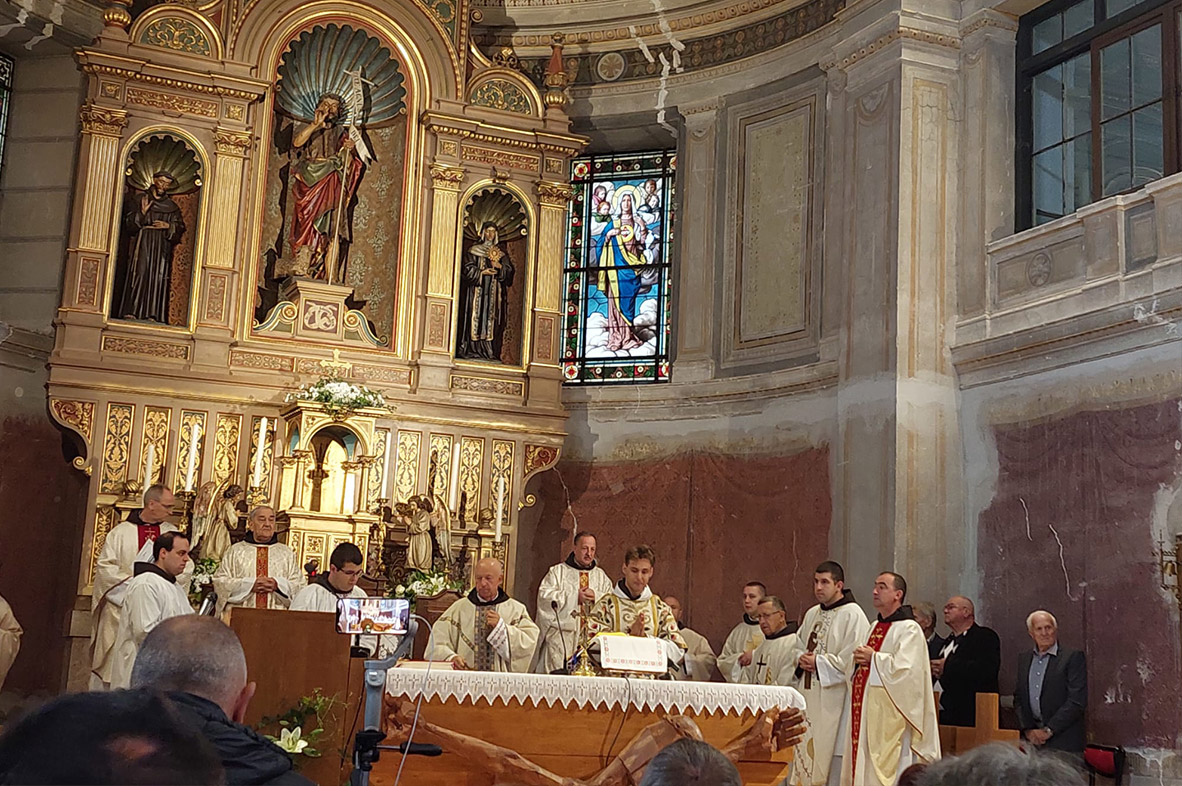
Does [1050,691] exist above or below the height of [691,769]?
below

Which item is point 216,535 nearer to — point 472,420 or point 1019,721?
point 472,420

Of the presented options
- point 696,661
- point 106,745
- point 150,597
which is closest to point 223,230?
point 150,597

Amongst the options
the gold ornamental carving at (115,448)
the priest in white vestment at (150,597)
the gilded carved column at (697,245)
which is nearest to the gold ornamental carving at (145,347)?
the gold ornamental carving at (115,448)

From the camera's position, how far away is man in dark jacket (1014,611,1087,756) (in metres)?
9.23

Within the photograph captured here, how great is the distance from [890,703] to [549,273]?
6.33 m

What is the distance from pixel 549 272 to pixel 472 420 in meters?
1.78

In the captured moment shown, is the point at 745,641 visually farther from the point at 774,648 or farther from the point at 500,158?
the point at 500,158

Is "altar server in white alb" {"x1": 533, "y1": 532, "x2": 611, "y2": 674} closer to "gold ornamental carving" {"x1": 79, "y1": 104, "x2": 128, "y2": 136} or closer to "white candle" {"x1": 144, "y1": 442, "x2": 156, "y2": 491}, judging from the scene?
"white candle" {"x1": 144, "y1": 442, "x2": 156, "y2": 491}

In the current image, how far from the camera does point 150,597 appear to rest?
8.88 metres

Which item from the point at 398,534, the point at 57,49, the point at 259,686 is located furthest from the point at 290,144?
the point at 259,686

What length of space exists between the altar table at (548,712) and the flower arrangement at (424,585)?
140 inches

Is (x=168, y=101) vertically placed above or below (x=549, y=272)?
above

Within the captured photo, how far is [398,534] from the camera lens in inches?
496

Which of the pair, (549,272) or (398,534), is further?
(549,272)
